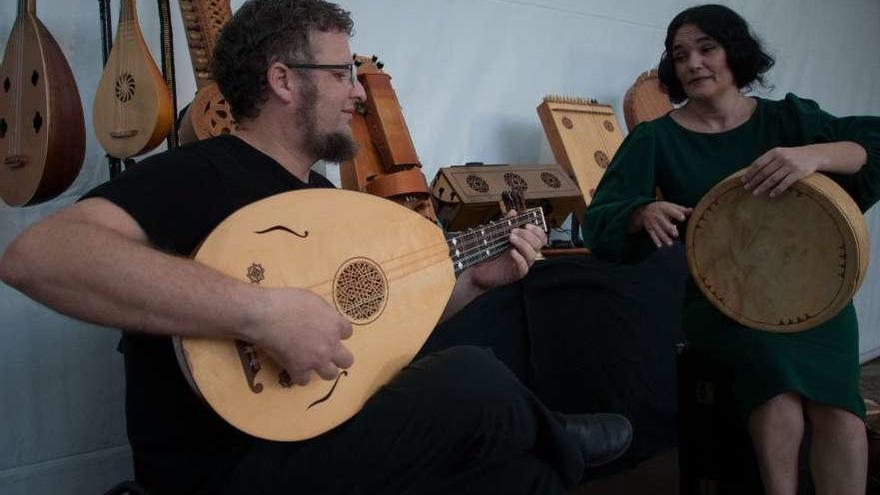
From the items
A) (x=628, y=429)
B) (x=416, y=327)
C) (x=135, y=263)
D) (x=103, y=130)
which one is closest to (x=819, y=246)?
(x=628, y=429)

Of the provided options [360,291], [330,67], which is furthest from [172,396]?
[330,67]

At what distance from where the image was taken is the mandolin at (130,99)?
67.5 inches

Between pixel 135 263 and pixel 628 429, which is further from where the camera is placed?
pixel 628 429

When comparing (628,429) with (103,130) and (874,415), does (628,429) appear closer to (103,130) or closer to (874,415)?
(874,415)

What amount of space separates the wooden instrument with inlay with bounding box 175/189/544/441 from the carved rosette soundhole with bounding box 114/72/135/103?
83 cm

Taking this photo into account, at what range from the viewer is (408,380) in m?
1.18

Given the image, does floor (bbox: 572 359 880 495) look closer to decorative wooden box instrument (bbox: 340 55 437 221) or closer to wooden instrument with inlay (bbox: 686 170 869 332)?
wooden instrument with inlay (bbox: 686 170 869 332)

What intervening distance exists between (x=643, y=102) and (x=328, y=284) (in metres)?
2.20

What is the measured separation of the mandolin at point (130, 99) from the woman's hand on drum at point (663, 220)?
119 centimetres

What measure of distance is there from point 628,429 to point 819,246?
57 cm

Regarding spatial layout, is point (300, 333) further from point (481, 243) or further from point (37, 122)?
point (37, 122)

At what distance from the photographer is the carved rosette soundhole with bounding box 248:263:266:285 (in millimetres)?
1034

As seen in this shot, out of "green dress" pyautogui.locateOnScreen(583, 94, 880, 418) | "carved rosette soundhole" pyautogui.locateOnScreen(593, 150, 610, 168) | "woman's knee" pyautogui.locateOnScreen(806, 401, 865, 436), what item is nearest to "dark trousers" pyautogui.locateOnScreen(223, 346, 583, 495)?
"green dress" pyautogui.locateOnScreen(583, 94, 880, 418)

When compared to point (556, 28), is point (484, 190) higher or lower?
lower
